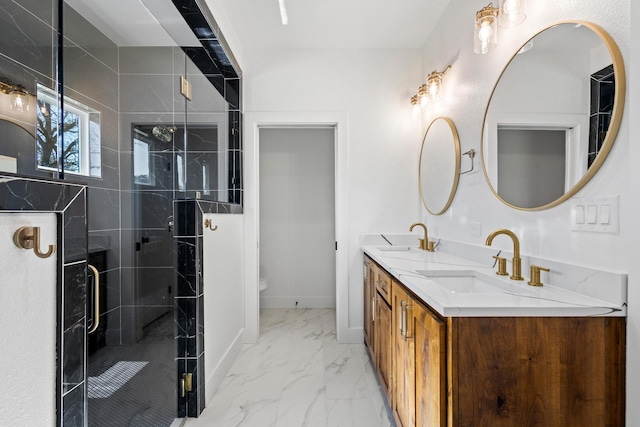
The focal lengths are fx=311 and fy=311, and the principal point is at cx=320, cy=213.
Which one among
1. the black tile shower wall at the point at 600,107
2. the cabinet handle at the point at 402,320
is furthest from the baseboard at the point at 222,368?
the black tile shower wall at the point at 600,107

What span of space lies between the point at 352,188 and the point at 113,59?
208 cm

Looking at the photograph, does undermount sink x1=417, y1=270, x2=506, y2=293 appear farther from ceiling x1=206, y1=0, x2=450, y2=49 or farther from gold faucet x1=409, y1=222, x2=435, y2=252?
ceiling x1=206, y1=0, x2=450, y2=49

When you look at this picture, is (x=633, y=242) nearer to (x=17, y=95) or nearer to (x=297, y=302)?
(x=17, y=95)

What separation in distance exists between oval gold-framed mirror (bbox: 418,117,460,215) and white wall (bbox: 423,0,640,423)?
0.08 m

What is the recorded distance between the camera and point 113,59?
7.11ft

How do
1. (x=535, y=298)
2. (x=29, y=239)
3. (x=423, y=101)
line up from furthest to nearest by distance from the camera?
(x=423, y=101), (x=535, y=298), (x=29, y=239)

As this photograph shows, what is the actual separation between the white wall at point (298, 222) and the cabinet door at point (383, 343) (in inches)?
72.2

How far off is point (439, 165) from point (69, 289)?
7.87 ft

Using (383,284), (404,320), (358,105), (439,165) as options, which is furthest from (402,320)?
(358,105)

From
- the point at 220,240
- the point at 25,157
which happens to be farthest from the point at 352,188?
the point at 25,157

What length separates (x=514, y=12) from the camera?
1.45 metres

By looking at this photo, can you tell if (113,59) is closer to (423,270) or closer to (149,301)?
(149,301)

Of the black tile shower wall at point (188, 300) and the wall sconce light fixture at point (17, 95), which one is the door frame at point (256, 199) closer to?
the black tile shower wall at point (188, 300)

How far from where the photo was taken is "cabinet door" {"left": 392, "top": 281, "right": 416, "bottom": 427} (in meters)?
1.35
